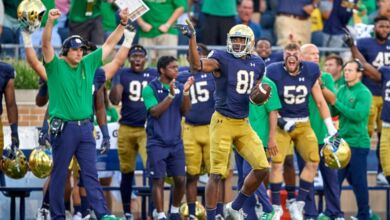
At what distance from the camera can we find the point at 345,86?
18703mm

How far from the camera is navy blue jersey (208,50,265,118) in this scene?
53.1ft

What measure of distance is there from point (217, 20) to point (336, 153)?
4.19m

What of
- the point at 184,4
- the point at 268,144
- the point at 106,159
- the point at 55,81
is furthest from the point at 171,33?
the point at 55,81

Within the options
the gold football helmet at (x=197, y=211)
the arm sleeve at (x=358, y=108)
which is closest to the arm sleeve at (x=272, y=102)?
the arm sleeve at (x=358, y=108)

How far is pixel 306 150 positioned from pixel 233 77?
2.03 metres

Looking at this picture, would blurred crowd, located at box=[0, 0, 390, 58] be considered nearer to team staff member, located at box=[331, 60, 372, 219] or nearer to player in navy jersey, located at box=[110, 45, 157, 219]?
player in navy jersey, located at box=[110, 45, 157, 219]

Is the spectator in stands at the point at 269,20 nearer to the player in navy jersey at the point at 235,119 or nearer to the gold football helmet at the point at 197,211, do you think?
the gold football helmet at the point at 197,211

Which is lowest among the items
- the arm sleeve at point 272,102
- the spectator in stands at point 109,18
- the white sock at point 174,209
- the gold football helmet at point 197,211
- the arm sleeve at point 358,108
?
the gold football helmet at point 197,211

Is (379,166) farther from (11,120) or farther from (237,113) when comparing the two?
(11,120)

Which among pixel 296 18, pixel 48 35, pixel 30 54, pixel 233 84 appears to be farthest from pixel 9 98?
pixel 296 18

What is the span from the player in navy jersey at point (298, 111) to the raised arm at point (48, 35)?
129 inches

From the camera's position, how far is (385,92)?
18609 mm

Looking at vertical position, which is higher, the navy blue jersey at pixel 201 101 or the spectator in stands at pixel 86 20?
the spectator in stands at pixel 86 20

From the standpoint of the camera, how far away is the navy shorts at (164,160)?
17.6 meters
